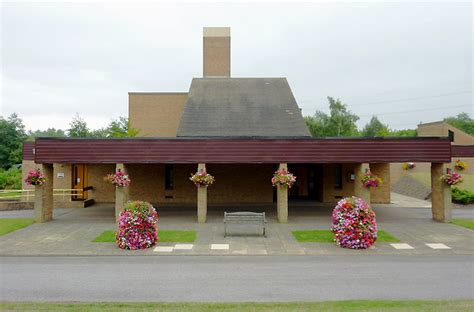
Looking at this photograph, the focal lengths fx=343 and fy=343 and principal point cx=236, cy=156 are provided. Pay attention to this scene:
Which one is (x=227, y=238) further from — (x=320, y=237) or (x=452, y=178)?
(x=452, y=178)

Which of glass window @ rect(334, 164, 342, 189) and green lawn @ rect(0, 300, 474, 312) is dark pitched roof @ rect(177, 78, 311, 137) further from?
green lawn @ rect(0, 300, 474, 312)

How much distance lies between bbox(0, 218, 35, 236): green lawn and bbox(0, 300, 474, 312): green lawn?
9422mm

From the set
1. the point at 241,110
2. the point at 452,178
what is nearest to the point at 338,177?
the point at 452,178

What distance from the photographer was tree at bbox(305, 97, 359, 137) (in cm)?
4122

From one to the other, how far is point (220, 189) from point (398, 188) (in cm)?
1799

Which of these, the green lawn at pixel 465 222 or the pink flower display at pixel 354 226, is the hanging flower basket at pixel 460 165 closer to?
the green lawn at pixel 465 222

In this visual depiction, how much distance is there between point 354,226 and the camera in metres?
12.0

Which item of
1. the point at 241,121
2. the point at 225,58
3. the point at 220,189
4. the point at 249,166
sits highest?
the point at 225,58

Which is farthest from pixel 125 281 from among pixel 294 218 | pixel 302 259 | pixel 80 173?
pixel 80 173

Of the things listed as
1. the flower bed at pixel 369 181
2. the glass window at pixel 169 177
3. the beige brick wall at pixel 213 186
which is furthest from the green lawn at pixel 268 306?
the glass window at pixel 169 177

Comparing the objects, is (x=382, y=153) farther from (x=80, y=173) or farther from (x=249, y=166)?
(x=80, y=173)

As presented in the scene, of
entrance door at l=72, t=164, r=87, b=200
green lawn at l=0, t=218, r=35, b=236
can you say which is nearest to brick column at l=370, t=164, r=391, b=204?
entrance door at l=72, t=164, r=87, b=200

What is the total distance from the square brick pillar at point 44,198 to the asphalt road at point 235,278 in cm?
624

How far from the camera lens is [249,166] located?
22.7m
